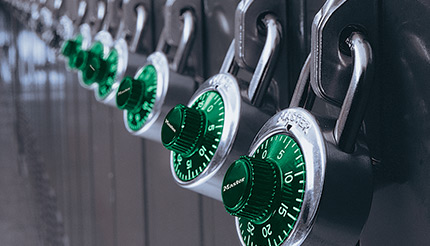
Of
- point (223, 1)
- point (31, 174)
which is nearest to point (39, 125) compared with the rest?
point (31, 174)

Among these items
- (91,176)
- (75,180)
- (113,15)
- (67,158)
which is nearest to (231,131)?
(113,15)

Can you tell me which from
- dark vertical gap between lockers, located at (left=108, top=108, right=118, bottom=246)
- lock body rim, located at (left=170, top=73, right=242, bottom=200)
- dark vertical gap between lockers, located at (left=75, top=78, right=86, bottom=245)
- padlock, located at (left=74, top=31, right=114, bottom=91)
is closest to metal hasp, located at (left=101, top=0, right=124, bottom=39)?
padlock, located at (left=74, top=31, right=114, bottom=91)

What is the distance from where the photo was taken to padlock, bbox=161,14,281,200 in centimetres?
53

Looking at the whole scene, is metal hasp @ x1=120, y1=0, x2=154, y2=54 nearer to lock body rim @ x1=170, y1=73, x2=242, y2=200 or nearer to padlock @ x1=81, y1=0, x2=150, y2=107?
padlock @ x1=81, y1=0, x2=150, y2=107

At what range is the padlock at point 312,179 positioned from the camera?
40 cm

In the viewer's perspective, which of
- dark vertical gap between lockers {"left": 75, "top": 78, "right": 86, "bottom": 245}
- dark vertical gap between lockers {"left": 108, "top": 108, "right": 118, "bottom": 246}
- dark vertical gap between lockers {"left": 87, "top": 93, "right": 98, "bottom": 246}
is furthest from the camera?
dark vertical gap between lockers {"left": 75, "top": 78, "right": 86, "bottom": 245}

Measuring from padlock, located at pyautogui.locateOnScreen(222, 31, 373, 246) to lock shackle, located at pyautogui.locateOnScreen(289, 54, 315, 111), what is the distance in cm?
4

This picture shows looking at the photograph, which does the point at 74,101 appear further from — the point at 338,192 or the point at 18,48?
the point at 18,48

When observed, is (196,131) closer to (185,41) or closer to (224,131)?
(224,131)

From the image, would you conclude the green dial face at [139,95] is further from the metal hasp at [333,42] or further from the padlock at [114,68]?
the metal hasp at [333,42]

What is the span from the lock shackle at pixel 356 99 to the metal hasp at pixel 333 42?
0.04 feet

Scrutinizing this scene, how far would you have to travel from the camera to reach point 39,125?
3633 millimetres

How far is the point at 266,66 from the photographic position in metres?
0.53

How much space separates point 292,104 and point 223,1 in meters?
0.29
